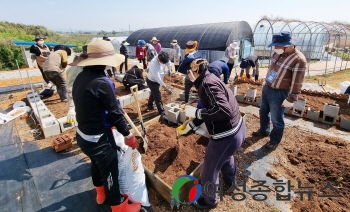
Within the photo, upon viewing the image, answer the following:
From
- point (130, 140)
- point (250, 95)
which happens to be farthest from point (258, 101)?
point (130, 140)

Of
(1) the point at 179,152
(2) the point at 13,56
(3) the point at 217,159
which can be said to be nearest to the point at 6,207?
(1) the point at 179,152

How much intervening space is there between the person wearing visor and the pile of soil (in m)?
1.29

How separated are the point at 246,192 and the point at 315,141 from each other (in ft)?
6.93

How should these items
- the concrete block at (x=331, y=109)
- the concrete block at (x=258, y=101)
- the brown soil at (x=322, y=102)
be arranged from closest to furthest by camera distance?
the concrete block at (x=331, y=109) < the brown soil at (x=322, y=102) < the concrete block at (x=258, y=101)

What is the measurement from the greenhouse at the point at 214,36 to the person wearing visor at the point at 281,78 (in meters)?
9.72

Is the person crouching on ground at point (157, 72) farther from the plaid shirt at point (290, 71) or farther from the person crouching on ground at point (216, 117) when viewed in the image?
the person crouching on ground at point (216, 117)

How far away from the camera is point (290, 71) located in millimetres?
3193

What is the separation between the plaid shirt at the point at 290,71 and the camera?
3.07m

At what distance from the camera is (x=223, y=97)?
1.93 meters

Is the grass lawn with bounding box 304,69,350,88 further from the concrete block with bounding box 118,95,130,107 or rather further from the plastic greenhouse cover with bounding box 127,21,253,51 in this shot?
the concrete block with bounding box 118,95,130,107

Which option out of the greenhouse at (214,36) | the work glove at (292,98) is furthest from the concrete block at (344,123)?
the greenhouse at (214,36)

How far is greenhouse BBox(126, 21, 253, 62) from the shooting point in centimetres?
1300

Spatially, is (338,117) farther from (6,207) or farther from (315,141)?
(6,207)

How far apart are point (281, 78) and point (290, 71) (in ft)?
0.54
